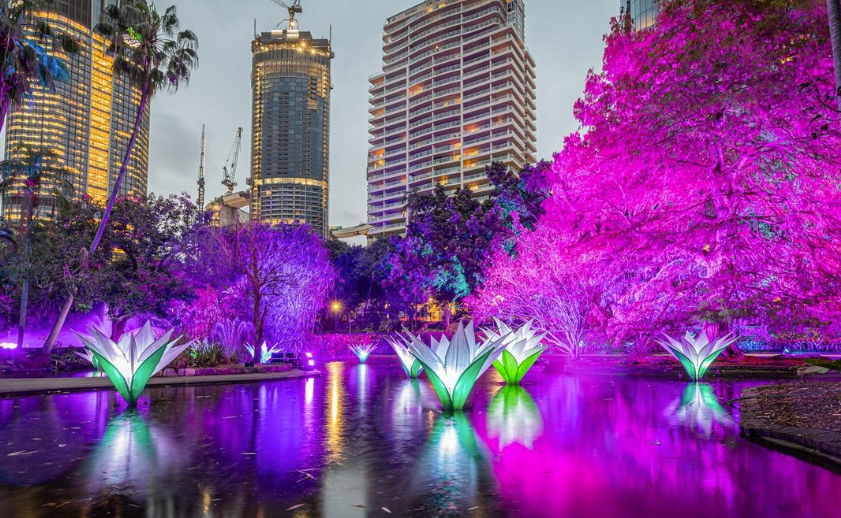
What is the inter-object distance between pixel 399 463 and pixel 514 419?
3.61 meters

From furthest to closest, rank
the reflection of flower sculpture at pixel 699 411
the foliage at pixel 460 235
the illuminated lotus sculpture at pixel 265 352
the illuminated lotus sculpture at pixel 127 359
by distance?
the foliage at pixel 460 235 → the illuminated lotus sculpture at pixel 265 352 → the illuminated lotus sculpture at pixel 127 359 → the reflection of flower sculpture at pixel 699 411

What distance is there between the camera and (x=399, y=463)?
6074mm

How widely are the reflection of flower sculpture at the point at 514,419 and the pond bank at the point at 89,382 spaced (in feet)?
27.9

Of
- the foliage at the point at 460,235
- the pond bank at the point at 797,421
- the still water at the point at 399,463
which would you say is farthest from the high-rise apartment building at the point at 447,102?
the still water at the point at 399,463

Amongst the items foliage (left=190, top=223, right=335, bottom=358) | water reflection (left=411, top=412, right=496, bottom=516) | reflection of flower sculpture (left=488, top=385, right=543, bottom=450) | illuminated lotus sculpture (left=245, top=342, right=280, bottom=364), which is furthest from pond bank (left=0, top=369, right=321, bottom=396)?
water reflection (left=411, top=412, right=496, bottom=516)

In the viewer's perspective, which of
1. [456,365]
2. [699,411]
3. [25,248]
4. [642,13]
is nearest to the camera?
[699,411]

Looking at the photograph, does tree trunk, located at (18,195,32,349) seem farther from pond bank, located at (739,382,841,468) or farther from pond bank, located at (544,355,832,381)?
pond bank, located at (739,382,841,468)

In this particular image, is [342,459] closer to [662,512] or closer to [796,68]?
[662,512]

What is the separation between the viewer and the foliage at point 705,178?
10.4m

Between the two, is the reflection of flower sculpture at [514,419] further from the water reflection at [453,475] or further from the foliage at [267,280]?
the foliage at [267,280]

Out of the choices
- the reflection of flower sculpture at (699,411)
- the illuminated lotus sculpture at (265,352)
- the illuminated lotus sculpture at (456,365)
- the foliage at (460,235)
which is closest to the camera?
the reflection of flower sculpture at (699,411)

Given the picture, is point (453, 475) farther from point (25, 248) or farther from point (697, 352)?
point (25, 248)

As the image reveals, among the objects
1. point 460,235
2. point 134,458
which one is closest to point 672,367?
point 134,458

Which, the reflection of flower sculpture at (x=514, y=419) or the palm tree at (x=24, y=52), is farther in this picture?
the palm tree at (x=24, y=52)
